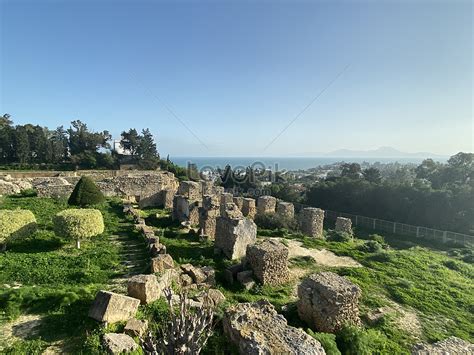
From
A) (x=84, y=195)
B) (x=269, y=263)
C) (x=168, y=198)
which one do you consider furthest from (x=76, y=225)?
(x=168, y=198)

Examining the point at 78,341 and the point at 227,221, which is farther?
the point at 227,221

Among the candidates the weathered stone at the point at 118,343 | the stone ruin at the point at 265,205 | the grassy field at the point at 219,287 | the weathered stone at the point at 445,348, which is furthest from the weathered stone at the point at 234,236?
the stone ruin at the point at 265,205

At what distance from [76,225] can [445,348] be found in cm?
1195

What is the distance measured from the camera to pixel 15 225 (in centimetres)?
1091

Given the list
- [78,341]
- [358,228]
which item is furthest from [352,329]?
[358,228]

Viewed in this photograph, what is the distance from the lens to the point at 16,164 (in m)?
37.7

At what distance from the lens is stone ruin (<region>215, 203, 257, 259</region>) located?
1175cm

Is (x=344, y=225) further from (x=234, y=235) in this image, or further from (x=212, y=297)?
(x=212, y=297)

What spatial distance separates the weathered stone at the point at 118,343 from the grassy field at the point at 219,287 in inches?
8.0

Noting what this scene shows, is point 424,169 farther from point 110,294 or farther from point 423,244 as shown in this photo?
point 110,294

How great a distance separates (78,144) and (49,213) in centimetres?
3315

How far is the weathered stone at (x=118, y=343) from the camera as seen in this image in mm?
5266

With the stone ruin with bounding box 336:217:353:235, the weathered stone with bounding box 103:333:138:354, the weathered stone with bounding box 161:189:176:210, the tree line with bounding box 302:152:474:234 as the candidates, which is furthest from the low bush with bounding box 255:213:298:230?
the tree line with bounding box 302:152:474:234

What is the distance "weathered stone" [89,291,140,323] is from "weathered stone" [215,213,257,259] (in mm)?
5817
